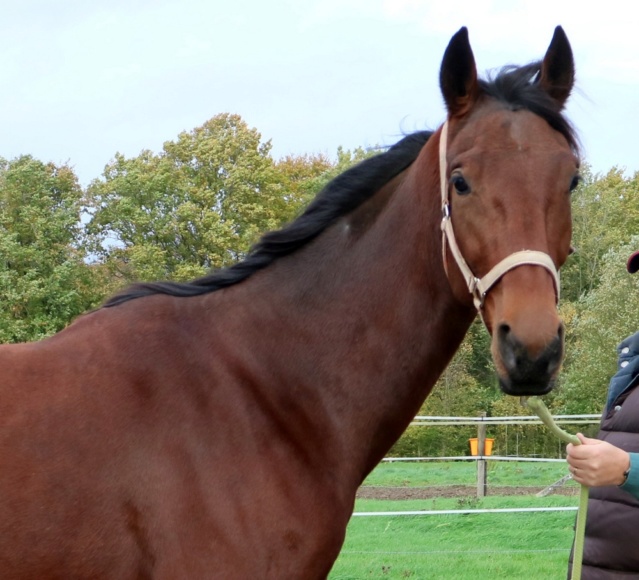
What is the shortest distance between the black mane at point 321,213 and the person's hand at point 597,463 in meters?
1.31

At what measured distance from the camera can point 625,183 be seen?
152 ft

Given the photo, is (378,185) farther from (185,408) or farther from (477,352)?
(477,352)

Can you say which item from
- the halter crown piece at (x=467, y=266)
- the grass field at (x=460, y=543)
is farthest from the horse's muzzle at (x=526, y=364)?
the grass field at (x=460, y=543)

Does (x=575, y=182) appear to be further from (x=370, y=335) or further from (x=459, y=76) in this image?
(x=370, y=335)

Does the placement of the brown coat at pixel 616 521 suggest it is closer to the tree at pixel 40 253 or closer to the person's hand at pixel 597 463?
the person's hand at pixel 597 463

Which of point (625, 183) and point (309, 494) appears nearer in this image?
point (309, 494)

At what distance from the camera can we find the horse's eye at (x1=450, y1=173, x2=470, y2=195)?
2.94m

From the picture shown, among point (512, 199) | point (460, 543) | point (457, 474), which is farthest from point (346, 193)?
point (457, 474)

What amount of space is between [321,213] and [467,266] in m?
0.77

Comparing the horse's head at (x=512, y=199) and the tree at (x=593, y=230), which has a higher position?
the tree at (x=593, y=230)

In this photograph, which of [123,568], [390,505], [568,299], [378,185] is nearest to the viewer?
[123,568]

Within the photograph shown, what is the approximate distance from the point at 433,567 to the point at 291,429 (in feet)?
22.1

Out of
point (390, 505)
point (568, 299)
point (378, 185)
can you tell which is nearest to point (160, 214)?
point (568, 299)

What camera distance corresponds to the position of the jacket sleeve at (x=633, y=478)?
3232mm
